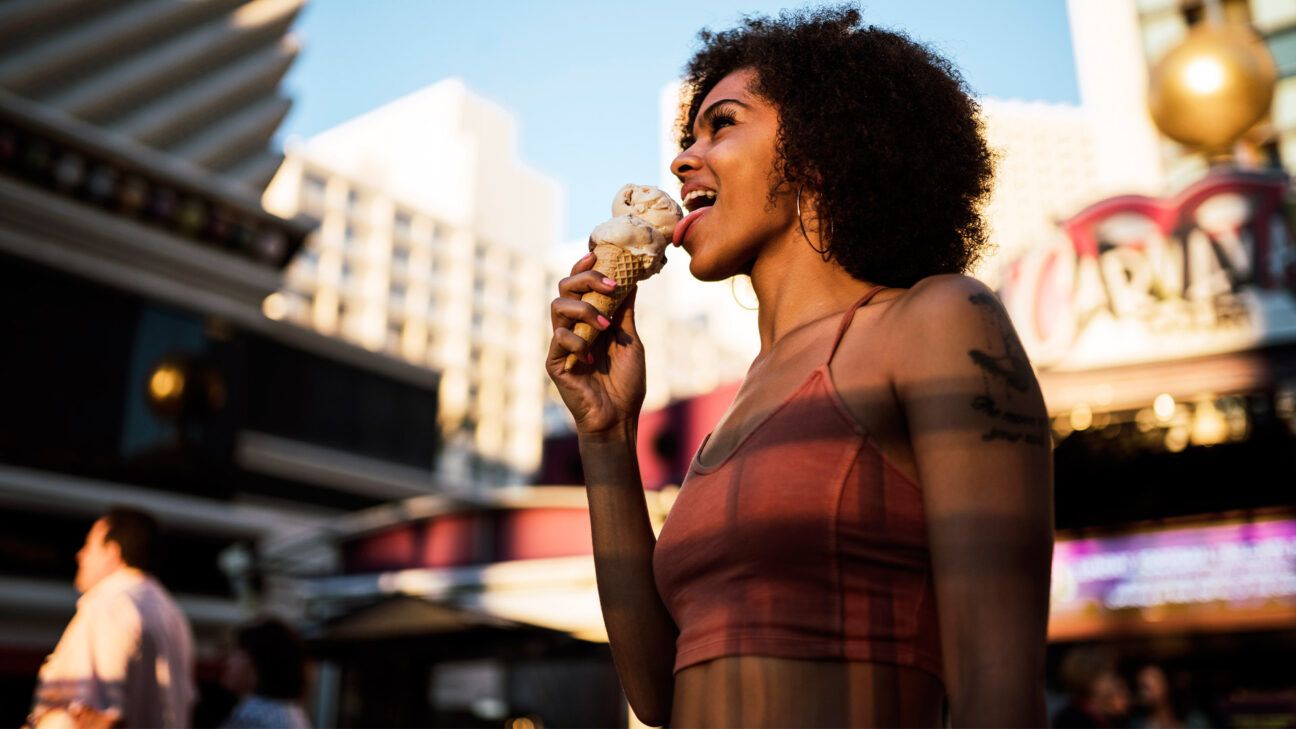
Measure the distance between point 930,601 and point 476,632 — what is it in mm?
9652

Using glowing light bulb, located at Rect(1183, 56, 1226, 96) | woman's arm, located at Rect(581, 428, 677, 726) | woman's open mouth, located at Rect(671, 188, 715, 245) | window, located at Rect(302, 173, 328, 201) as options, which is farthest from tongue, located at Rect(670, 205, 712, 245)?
window, located at Rect(302, 173, 328, 201)

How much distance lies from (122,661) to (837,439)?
367cm

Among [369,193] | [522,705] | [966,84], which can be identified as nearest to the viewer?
[966,84]

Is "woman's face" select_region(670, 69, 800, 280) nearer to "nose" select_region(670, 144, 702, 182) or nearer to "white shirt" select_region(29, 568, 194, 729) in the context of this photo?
"nose" select_region(670, 144, 702, 182)

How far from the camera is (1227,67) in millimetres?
9281

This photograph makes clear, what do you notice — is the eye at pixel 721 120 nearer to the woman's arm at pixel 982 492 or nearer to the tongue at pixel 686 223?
the tongue at pixel 686 223

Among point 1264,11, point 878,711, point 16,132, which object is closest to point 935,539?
point 878,711

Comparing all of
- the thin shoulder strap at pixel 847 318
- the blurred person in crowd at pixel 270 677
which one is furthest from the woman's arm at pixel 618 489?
the blurred person in crowd at pixel 270 677

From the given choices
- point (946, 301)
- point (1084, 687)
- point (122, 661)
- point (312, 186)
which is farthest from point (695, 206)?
point (312, 186)

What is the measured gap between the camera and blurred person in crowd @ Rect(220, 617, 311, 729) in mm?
5070

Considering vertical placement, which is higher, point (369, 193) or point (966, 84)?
point (369, 193)

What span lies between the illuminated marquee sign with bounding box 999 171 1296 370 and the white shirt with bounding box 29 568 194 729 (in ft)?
31.1

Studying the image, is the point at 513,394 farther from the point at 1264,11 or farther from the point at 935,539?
the point at 935,539

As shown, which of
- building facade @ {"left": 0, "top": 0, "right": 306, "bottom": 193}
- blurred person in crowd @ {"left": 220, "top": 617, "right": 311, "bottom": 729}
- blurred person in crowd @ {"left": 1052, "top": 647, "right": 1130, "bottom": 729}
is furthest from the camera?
building facade @ {"left": 0, "top": 0, "right": 306, "bottom": 193}
